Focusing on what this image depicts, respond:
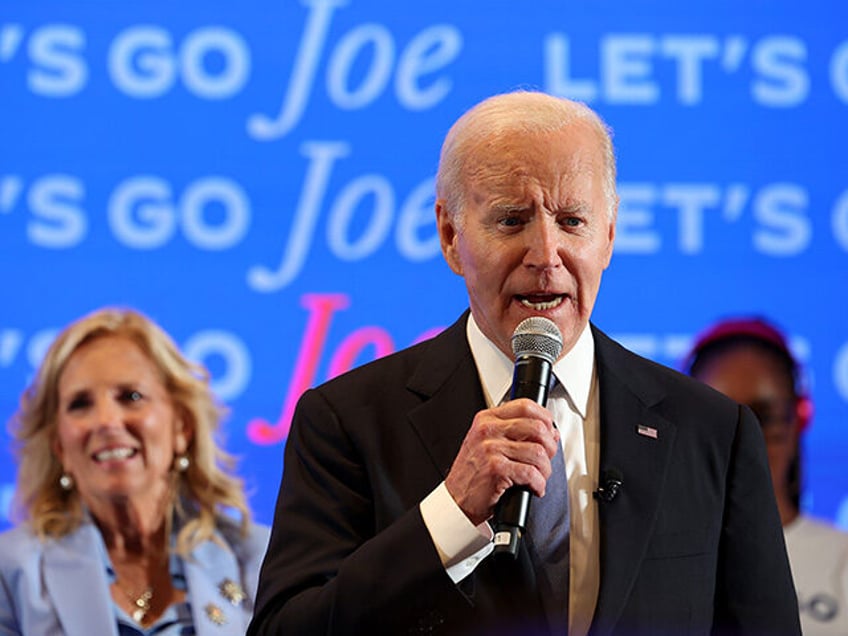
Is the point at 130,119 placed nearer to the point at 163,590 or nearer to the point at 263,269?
the point at 263,269

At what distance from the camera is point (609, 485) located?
5.90 ft

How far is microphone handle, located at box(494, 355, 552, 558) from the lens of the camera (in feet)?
5.10

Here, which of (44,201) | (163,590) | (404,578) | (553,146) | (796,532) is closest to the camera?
(404,578)

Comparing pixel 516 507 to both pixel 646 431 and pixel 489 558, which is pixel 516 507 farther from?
pixel 646 431

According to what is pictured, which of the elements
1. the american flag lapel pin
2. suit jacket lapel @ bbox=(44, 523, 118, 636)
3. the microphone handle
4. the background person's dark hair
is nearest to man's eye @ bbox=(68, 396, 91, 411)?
suit jacket lapel @ bbox=(44, 523, 118, 636)

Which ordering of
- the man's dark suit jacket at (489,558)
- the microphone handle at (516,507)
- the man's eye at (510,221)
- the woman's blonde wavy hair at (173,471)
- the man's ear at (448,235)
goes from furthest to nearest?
1. the woman's blonde wavy hair at (173,471)
2. the man's ear at (448,235)
3. the man's eye at (510,221)
4. the man's dark suit jacket at (489,558)
5. the microphone handle at (516,507)

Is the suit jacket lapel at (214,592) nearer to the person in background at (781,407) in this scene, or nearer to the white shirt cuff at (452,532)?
the person in background at (781,407)

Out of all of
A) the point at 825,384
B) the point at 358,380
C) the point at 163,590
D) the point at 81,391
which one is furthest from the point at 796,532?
the point at 358,380

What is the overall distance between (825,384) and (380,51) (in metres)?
1.70

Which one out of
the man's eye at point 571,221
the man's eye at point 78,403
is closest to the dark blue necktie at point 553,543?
the man's eye at point 571,221

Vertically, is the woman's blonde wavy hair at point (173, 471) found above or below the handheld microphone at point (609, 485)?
above

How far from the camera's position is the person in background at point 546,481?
1.69 m

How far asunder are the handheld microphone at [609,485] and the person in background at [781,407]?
6.52 feet

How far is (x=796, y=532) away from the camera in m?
3.76
